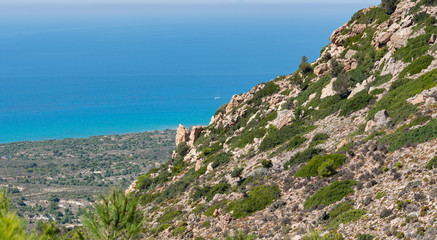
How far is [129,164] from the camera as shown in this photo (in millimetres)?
92875

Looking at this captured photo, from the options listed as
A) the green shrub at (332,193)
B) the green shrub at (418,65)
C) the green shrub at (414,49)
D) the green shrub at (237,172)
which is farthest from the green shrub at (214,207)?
the green shrub at (414,49)

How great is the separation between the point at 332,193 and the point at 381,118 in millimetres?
6909

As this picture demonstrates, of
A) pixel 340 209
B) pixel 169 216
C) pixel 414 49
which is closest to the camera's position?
pixel 340 209

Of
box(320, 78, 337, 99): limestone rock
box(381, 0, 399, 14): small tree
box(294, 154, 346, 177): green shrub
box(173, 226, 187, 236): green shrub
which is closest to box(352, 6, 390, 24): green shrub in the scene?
box(381, 0, 399, 14): small tree

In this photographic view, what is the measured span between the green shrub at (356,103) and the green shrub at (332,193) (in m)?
9.68

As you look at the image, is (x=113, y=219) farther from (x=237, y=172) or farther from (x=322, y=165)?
(x=237, y=172)

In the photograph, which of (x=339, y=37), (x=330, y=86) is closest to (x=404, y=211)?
(x=330, y=86)

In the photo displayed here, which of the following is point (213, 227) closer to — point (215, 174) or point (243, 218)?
point (243, 218)

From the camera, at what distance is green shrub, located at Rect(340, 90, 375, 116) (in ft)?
81.8

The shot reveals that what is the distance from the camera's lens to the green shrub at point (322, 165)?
1836 cm

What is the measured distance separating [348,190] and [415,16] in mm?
20409

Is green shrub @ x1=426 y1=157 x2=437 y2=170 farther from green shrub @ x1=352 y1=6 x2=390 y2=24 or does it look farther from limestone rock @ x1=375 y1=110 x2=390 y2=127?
green shrub @ x1=352 y1=6 x2=390 y2=24

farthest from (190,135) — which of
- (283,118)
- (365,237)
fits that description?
(365,237)

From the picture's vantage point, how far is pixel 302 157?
21734 millimetres
